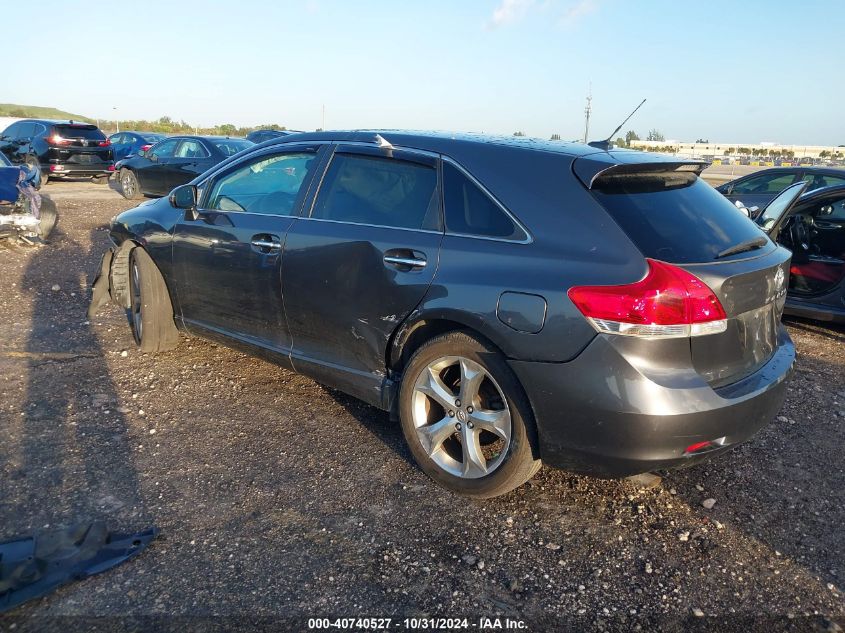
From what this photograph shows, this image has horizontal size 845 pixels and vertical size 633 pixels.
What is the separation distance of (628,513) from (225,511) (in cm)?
186

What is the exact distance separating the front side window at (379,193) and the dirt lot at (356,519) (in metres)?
1.24

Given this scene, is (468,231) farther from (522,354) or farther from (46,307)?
(46,307)

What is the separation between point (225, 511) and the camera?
311 cm

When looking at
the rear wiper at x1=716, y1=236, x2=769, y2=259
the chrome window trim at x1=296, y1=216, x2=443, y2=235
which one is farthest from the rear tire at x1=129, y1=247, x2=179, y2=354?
the rear wiper at x1=716, y1=236, x2=769, y2=259

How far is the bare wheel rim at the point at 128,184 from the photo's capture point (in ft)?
51.7

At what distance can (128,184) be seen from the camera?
15.9 meters

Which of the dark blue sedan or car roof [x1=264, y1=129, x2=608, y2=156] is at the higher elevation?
car roof [x1=264, y1=129, x2=608, y2=156]

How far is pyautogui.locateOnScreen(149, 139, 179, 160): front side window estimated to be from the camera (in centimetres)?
1491

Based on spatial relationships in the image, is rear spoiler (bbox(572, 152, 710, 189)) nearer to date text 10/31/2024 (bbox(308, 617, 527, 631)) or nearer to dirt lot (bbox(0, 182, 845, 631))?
dirt lot (bbox(0, 182, 845, 631))

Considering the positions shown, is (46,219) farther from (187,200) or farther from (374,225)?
(374,225)

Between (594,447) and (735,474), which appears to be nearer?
(594,447)

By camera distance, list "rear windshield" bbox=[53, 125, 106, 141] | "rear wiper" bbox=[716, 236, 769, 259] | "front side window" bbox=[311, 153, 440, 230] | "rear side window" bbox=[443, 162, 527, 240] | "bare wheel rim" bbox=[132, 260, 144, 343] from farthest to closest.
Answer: "rear windshield" bbox=[53, 125, 106, 141] → "bare wheel rim" bbox=[132, 260, 144, 343] → "front side window" bbox=[311, 153, 440, 230] → "rear side window" bbox=[443, 162, 527, 240] → "rear wiper" bbox=[716, 236, 769, 259]

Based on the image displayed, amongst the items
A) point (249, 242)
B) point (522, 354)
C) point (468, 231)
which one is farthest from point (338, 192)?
point (522, 354)

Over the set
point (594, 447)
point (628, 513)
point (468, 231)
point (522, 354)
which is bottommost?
point (628, 513)
